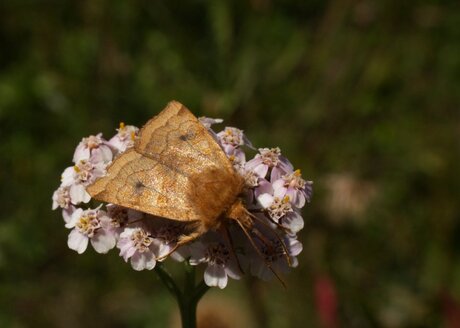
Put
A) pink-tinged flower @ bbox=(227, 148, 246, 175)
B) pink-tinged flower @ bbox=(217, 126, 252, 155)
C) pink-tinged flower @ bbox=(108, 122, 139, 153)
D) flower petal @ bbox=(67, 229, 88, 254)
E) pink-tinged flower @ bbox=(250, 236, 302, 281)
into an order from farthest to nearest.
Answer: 1. pink-tinged flower @ bbox=(108, 122, 139, 153)
2. pink-tinged flower @ bbox=(217, 126, 252, 155)
3. pink-tinged flower @ bbox=(227, 148, 246, 175)
4. flower petal @ bbox=(67, 229, 88, 254)
5. pink-tinged flower @ bbox=(250, 236, 302, 281)

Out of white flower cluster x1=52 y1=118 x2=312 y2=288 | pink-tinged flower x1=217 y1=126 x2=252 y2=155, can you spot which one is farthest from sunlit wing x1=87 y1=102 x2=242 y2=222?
pink-tinged flower x1=217 y1=126 x2=252 y2=155

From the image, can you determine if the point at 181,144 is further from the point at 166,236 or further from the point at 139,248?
the point at 139,248

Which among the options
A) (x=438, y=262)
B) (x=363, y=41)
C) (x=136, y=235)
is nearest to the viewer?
(x=136, y=235)

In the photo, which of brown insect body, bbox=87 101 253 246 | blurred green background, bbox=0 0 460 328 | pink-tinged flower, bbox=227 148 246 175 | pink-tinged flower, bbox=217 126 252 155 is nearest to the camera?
brown insect body, bbox=87 101 253 246

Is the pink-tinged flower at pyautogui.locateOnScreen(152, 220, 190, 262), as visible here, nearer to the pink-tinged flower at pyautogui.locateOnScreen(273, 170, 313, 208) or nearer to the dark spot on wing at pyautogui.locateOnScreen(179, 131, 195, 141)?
the dark spot on wing at pyautogui.locateOnScreen(179, 131, 195, 141)

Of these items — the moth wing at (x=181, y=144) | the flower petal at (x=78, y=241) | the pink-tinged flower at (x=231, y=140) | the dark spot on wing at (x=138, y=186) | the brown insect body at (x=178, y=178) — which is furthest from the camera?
the pink-tinged flower at (x=231, y=140)

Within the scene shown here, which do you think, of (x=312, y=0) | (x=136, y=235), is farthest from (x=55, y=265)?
(x=312, y=0)

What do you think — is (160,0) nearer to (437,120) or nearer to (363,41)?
(363,41)

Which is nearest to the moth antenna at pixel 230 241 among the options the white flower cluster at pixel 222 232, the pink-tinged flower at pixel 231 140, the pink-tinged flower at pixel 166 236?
the white flower cluster at pixel 222 232

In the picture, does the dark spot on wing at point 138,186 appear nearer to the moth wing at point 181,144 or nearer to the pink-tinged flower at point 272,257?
the moth wing at point 181,144
